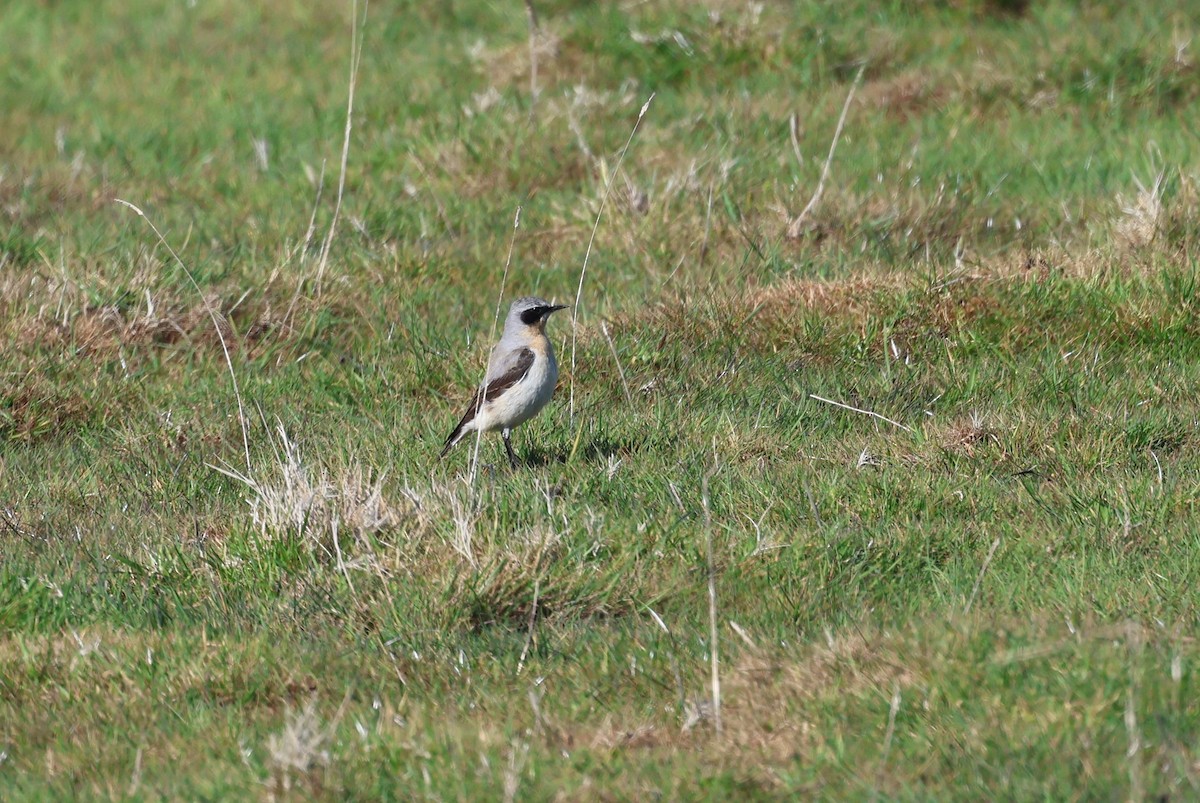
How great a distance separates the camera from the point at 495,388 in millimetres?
6578

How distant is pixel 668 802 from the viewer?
380cm

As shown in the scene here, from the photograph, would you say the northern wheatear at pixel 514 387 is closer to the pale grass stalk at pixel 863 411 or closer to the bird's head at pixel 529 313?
the bird's head at pixel 529 313

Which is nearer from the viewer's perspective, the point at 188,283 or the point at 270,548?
the point at 270,548

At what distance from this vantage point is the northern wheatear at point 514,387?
6449 mm

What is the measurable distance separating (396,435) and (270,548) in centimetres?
151

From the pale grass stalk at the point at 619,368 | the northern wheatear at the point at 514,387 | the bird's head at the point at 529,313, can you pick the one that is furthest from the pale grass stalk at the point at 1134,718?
the bird's head at the point at 529,313

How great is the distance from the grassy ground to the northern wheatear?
15 cm

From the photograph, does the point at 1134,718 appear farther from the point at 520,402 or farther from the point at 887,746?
the point at 520,402

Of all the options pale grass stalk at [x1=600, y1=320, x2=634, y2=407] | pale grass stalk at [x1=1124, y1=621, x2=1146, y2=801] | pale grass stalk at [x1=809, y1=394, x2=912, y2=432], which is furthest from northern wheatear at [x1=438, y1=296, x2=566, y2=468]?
pale grass stalk at [x1=1124, y1=621, x2=1146, y2=801]

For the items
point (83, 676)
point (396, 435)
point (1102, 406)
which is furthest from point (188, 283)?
point (1102, 406)

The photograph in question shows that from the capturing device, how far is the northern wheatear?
6.45 meters

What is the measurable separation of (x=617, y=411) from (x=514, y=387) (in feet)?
1.87

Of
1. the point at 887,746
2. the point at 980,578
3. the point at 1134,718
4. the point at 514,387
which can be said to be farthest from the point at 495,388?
the point at 1134,718

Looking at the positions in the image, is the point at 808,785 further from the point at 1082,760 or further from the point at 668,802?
the point at 1082,760
